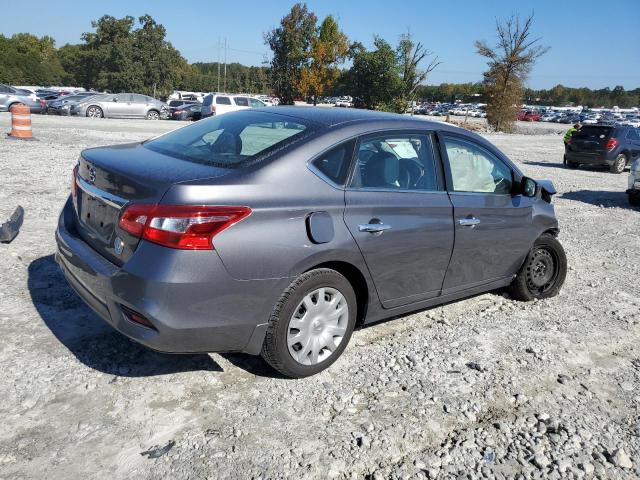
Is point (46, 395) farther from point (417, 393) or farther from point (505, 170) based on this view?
point (505, 170)

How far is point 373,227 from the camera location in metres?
3.66

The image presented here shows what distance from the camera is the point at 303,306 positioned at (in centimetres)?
345

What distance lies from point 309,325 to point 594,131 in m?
17.8

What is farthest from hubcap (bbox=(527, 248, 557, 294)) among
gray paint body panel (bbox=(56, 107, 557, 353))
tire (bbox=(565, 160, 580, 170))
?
tire (bbox=(565, 160, 580, 170))

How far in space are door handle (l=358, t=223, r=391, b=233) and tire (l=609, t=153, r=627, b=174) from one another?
16836 millimetres

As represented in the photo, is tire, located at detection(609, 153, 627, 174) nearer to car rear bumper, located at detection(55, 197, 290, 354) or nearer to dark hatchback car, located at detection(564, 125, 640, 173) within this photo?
dark hatchback car, located at detection(564, 125, 640, 173)

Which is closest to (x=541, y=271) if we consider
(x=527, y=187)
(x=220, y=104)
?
(x=527, y=187)

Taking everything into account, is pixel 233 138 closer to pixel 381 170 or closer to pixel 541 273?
pixel 381 170

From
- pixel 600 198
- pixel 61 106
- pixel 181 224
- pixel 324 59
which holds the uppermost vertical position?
pixel 324 59

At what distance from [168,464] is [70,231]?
1824 mm

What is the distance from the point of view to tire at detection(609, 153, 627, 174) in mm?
17969

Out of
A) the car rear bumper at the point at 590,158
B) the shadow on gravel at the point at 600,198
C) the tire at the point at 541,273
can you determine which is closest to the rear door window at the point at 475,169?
the tire at the point at 541,273

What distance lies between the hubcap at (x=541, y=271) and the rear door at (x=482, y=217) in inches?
10.2

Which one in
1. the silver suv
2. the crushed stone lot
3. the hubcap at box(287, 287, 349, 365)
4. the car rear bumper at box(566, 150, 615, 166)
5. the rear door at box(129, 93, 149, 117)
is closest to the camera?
the crushed stone lot
